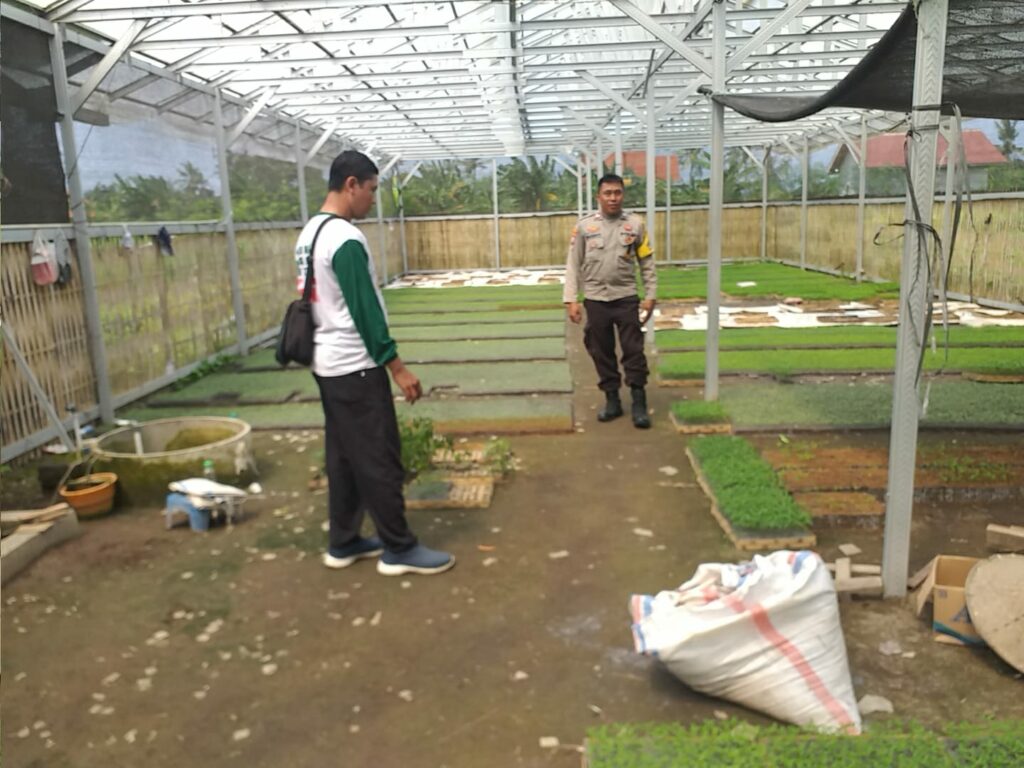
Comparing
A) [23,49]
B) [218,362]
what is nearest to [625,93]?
[218,362]

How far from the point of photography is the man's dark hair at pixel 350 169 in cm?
387

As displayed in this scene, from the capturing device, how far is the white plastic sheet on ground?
109 inches

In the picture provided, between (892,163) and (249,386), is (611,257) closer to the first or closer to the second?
(249,386)

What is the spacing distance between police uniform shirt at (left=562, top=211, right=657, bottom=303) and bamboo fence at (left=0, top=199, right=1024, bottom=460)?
1.70 metres

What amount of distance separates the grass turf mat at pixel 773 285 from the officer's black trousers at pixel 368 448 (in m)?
11.0

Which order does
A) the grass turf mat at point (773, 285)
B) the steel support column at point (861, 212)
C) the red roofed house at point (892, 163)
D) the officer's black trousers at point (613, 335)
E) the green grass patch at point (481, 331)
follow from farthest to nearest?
1. the steel support column at point (861, 212)
2. the grass turf mat at point (773, 285)
3. the red roofed house at point (892, 163)
4. the green grass patch at point (481, 331)
5. the officer's black trousers at point (613, 335)

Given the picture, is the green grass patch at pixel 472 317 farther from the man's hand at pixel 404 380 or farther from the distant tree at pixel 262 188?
the man's hand at pixel 404 380

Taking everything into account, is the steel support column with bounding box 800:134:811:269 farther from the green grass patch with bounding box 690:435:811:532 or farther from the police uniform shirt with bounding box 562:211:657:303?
the green grass patch with bounding box 690:435:811:532

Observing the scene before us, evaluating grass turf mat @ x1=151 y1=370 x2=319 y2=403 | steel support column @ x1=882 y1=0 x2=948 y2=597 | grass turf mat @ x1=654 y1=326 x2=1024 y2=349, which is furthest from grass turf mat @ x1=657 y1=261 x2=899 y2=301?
steel support column @ x1=882 y1=0 x2=948 y2=597

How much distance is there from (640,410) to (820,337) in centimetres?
482

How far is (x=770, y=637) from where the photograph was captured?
9.23ft

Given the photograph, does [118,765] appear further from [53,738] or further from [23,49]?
[23,49]

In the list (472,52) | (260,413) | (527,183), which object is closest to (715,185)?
(260,413)

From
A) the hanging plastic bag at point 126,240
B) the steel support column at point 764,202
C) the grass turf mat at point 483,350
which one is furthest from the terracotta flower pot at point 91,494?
the steel support column at point 764,202
